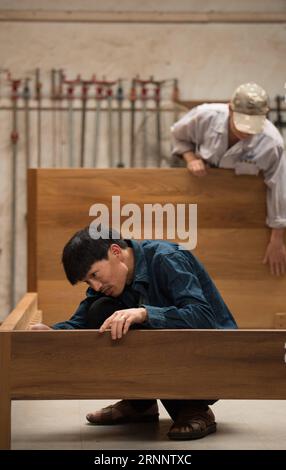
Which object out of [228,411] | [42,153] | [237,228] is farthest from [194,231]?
[42,153]

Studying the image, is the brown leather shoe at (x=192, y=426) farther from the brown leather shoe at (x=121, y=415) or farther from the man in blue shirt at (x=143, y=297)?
the brown leather shoe at (x=121, y=415)

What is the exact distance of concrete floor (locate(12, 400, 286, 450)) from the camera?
2.15 meters

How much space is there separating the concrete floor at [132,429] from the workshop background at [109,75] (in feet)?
8.95

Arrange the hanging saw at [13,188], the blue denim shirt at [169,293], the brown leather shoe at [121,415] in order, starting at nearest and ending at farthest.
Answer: the blue denim shirt at [169,293] → the brown leather shoe at [121,415] → the hanging saw at [13,188]

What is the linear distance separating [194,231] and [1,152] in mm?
2403

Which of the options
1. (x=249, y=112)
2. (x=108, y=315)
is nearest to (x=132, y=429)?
(x=108, y=315)

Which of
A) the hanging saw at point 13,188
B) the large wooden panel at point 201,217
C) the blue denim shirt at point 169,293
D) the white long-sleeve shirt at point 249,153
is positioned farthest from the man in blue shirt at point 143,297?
the hanging saw at point 13,188

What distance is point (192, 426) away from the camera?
2207mm

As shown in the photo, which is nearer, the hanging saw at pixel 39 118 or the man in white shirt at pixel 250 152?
the man in white shirt at pixel 250 152

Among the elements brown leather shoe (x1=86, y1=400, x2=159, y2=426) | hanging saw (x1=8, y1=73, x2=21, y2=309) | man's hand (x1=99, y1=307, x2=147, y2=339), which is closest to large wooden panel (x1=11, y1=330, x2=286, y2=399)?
man's hand (x1=99, y1=307, x2=147, y2=339)

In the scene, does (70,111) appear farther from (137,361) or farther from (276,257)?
(137,361)

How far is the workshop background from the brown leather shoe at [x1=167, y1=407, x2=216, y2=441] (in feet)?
10.3

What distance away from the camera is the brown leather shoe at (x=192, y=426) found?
7.20ft

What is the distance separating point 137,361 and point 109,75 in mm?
3593
